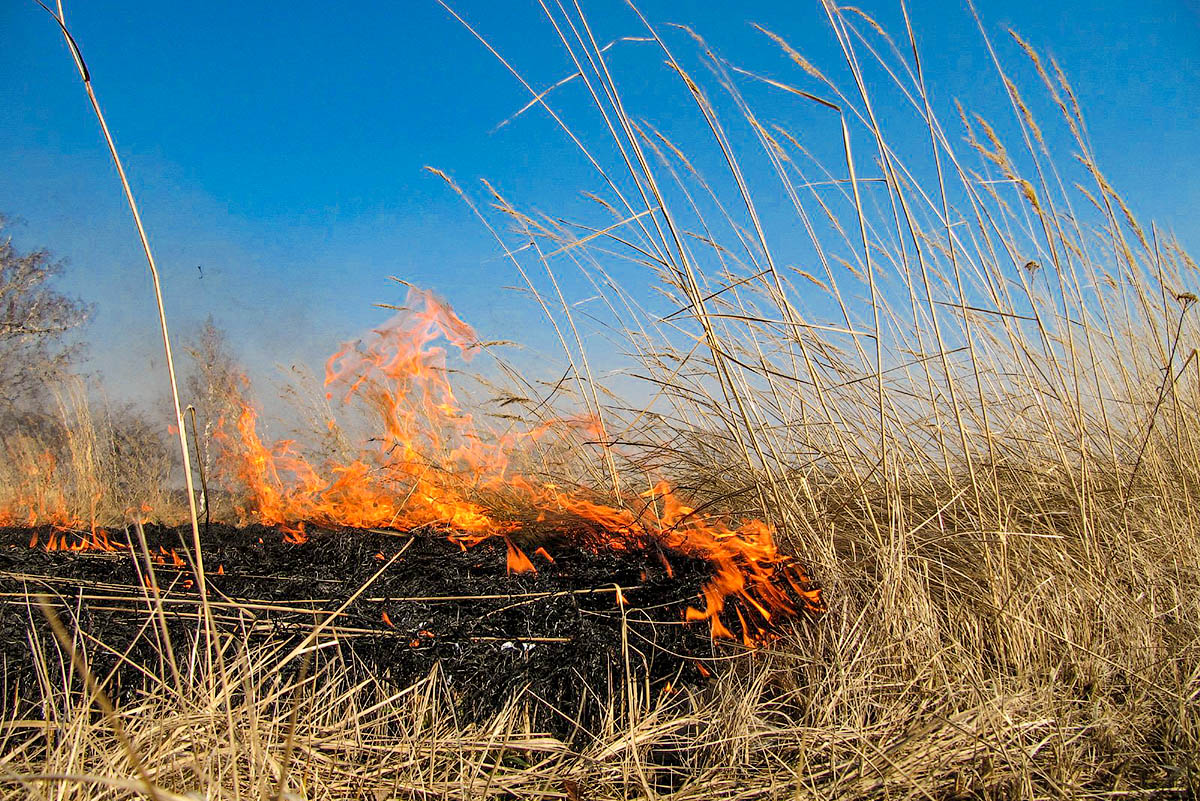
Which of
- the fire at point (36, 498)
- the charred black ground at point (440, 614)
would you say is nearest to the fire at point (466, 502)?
the charred black ground at point (440, 614)

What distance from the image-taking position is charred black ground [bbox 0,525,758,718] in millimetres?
1493

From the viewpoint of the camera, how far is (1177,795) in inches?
43.4

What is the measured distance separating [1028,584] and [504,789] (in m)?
1.32

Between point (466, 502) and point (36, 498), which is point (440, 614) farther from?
point (36, 498)

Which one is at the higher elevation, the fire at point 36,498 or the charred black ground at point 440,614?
the fire at point 36,498

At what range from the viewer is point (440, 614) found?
159 cm

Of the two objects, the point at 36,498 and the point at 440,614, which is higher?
the point at 36,498

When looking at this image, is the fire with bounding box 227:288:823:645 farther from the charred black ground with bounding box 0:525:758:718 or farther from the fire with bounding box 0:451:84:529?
the fire with bounding box 0:451:84:529

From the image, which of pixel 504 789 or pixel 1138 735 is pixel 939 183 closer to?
pixel 1138 735

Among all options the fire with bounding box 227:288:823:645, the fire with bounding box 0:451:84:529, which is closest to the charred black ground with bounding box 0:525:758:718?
the fire with bounding box 227:288:823:645

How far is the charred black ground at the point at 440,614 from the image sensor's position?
58.8 inches

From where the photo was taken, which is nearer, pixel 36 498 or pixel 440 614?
pixel 440 614

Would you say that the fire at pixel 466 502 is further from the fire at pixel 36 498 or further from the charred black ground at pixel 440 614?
the fire at pixel 36 498

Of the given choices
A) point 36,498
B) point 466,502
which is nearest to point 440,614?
point 466,502
